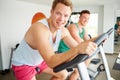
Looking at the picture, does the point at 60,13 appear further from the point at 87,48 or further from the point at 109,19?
the point at 109,19

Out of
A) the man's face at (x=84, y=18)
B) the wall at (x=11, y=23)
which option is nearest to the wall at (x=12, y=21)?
the wall at (x=11, y=23)

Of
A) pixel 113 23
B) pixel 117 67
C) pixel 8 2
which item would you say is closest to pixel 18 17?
pixel 8 2

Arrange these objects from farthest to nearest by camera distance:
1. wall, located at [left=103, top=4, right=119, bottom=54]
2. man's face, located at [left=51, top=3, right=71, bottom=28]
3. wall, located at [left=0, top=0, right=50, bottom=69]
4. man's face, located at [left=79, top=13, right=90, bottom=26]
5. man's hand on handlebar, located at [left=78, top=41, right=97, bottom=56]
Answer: wall, located at [left=103, top=4, right=119, bottom=54]
wall, located at [left=0, top=0, right=50, bottom=69]
man's face, located at [left=79, top=13, right=90, bottom=26]
man's face, located at [left=51, top=3, right=71, bottom=28]
man's hand on handlebar, located at [left=78, top=41, right=97, bottom=56]

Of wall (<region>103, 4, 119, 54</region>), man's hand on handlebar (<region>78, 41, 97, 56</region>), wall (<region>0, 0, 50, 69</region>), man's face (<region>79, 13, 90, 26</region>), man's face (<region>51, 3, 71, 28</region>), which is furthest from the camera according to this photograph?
wall (<region>103, 4, 119, 54</region>)

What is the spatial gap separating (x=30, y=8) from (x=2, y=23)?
4.91ft

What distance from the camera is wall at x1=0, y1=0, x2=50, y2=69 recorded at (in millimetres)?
4739

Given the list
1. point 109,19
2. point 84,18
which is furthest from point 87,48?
point 109,19

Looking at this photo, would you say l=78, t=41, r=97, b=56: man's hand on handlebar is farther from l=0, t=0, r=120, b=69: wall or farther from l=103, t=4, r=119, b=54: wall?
l=103, t=4, r=119, b=54: wall

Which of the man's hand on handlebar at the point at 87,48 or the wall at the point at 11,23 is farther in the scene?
the wall at the point at 11,23

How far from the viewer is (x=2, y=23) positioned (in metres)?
4.69

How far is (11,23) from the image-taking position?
5008 mm

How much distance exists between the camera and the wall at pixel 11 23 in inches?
187

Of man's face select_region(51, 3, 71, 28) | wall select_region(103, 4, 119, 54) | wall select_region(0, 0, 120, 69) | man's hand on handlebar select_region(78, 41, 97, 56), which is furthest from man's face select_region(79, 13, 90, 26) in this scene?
wall select_region(103, 4, 119, 54)

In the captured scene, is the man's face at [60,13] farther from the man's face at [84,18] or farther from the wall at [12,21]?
the wall at [12,21]
